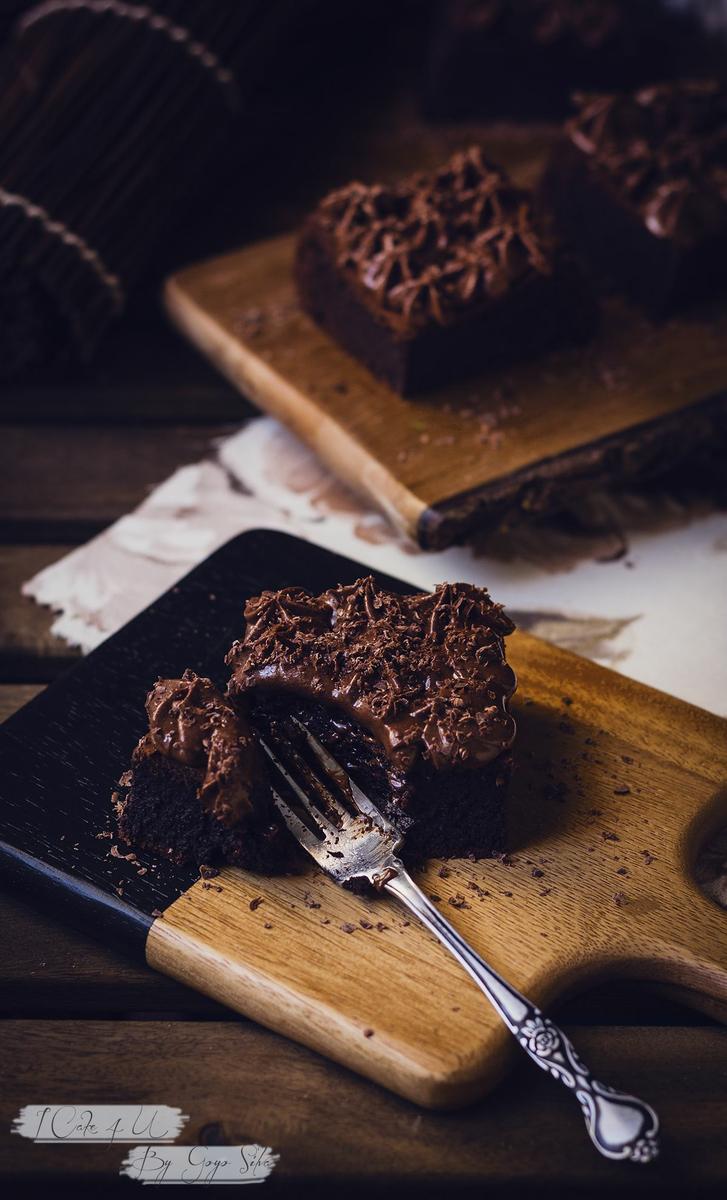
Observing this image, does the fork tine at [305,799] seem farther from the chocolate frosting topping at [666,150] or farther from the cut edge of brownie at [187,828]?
the chocolate frosting topping at [666,150]

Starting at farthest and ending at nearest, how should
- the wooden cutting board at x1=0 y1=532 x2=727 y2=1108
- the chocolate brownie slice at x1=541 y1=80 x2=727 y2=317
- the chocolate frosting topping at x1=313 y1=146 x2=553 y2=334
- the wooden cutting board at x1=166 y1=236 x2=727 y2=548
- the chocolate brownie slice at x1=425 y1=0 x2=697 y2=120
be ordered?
the chocolate brownie slice at x1=425 y1=0 x2=697 y2=120 < the chocolate brownie slice at x1=541 y1=80 x2=727 y2=317 < the chocolate frosting topping at x1=313 y1=146 x2=553 y2=334 < the wooden cutting board at x1=166 y1=236 x2=727 y2=548 < the wooden cutting board at x1=0 y1=532 x2=727 y2=1108

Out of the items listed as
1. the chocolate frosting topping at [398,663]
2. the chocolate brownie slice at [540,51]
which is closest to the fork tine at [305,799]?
the chocolate frosting topping at [398,663]

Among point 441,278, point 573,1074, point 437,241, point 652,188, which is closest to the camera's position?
point 573,1074

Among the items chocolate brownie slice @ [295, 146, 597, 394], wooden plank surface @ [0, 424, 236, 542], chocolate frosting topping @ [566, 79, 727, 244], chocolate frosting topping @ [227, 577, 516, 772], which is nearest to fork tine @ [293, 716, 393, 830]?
chocolate frosting topping @ [227, 577, 516, 772]

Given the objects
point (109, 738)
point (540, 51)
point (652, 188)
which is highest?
point (540, 51)

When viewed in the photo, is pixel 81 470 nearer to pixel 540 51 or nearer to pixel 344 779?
pixel 344 779

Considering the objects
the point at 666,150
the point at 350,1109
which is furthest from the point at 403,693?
the point at 666,150

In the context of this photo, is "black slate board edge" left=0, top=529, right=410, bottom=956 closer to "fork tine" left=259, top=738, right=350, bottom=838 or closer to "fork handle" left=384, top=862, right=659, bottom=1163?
"fork tine" left=259, top=738, right=350, bottom=838
